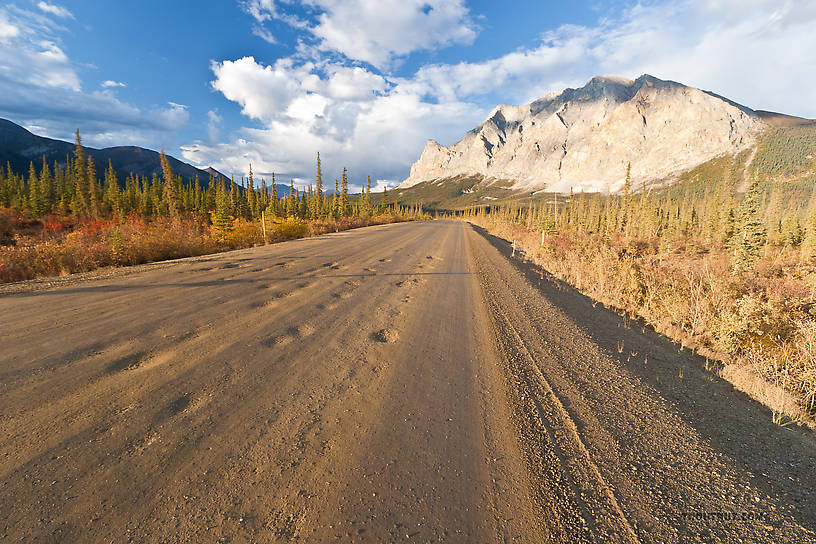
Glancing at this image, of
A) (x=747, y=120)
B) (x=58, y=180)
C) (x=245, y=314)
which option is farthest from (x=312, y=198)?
(x=747, y=120)

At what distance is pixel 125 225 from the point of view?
52.3 ft

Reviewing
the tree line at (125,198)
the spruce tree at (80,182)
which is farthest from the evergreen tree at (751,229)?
the spruce tree at (80,182)

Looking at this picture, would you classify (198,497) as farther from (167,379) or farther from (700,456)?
(700,456)

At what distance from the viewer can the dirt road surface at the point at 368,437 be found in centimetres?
186

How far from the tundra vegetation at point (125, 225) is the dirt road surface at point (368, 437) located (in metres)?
5.74

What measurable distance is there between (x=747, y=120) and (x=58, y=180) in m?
311

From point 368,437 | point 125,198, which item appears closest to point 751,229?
point 368,437

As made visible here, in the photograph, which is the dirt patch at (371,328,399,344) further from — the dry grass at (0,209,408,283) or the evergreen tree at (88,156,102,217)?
the evergreen tree at (88,156,102,217)

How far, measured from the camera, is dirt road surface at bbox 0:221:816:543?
73.2 inches

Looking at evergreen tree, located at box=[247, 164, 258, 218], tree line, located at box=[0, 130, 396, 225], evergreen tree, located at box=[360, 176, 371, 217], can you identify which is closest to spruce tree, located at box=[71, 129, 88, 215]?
tree line, located at box=[0, 130, 396, 225]

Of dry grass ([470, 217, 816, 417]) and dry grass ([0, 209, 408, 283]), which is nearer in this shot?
dry grass ([470, 217, 816, 417])

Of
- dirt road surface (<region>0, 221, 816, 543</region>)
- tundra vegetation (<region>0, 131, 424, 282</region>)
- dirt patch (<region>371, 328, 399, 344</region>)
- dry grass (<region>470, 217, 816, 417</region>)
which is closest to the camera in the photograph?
dirt road surface (<region>0, 221, 816, 543</region>)

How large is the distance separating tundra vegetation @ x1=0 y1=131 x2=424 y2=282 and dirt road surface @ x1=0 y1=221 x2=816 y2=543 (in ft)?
18.8

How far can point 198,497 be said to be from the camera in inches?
76.8
